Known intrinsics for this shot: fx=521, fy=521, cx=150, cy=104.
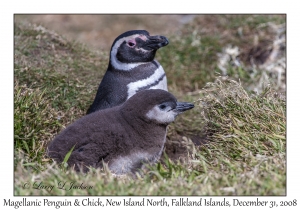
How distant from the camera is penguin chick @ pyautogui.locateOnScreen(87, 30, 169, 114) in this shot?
243 inches

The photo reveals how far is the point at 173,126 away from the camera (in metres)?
7.04

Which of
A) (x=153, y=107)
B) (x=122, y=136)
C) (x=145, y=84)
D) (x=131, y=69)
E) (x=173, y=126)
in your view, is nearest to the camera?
(x=122, y=136)

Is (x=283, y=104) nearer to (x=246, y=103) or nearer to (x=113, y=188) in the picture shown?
(x=246, y=103)

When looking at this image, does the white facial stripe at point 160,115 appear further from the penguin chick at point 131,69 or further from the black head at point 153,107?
the penguin chick at point 131,69

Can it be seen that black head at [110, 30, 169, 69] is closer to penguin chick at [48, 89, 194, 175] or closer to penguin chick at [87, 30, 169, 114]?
penguin chick at [87, 30, 169, 114]

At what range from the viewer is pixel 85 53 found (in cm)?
810

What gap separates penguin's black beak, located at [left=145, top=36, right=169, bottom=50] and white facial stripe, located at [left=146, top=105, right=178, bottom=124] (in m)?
1.31

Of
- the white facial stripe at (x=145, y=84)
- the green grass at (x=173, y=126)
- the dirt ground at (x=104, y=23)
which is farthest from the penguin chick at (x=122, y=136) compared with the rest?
the dirt ground at (x=104, y=23)

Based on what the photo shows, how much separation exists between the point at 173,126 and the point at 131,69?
1143mm

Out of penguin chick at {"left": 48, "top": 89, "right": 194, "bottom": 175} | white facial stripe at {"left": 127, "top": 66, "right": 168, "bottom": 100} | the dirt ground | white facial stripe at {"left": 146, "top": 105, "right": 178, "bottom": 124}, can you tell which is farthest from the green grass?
the dirt ground

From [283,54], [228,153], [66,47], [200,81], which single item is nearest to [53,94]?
[66,47]

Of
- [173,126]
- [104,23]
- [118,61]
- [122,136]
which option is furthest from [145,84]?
[104,23]

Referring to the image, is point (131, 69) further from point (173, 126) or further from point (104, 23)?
point (104, 23)

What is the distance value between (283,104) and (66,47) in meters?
3.72
